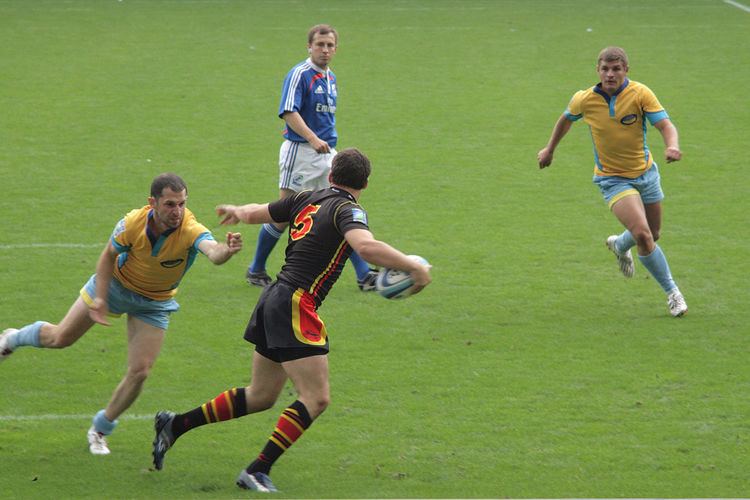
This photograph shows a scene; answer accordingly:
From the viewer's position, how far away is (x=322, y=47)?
33.9ft

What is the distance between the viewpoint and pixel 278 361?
6559 mm

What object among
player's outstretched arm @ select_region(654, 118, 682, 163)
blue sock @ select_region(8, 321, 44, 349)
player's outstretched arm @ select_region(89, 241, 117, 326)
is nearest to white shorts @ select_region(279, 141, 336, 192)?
player's outstretched arm @ select_region(654, 118, 682, 163)

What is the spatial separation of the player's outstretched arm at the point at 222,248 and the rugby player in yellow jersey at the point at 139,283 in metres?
0.01

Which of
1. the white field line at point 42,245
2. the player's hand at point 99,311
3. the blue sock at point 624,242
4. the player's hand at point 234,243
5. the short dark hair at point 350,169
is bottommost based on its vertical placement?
the white field line at point 42,245

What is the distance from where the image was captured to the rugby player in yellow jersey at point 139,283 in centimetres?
671

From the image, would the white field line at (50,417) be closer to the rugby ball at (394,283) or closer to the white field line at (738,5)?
the rugby ball at (394,283)

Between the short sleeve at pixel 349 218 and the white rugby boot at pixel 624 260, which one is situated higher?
the short sleeve at pixel 349 218

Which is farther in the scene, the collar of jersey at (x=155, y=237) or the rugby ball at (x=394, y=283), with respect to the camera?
the collar of jersey at (x=155, y=237)

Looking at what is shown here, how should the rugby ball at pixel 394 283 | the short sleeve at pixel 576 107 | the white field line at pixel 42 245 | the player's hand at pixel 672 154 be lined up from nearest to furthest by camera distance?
the rugby ball at pixel 394 283, the player's hand at pixel 672 154, the short sleeve at pixel 576 107, the white field line at pixel 42 245

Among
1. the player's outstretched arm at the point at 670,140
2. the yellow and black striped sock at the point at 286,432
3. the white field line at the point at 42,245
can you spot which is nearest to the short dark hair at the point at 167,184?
the yellow and black striped sock at the point at 286,432

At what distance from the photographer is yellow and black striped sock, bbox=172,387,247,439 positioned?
A: 6.72 m

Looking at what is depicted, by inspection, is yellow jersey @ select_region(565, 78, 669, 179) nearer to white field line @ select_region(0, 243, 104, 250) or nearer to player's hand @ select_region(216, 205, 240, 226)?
player's hand @ select_region(216, 205, 240, 226)

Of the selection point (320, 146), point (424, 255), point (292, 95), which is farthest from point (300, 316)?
point (424, 255)

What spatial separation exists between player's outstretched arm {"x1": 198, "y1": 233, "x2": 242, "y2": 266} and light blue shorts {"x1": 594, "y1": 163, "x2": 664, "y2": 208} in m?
4.26
